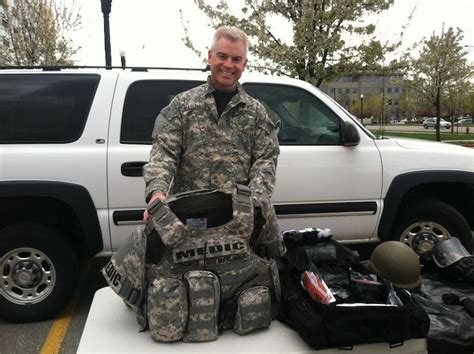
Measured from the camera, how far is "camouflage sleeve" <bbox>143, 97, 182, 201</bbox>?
7.47 feet

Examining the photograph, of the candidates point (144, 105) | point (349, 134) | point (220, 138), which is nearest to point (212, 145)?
point (220, 138)

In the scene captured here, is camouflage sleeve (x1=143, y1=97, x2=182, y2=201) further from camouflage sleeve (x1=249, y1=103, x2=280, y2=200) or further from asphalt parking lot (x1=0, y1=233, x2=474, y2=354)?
asphalt parking lot (x1=0, y1=233, x2=474, y2=354)

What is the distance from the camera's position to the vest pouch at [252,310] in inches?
85.0

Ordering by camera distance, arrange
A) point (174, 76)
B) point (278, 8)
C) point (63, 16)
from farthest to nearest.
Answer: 1. point (63, 16)
2. point (278, 8)
3. point (174, 76)

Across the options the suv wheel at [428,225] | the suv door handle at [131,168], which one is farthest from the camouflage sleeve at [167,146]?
the suv wheel at [428,225]

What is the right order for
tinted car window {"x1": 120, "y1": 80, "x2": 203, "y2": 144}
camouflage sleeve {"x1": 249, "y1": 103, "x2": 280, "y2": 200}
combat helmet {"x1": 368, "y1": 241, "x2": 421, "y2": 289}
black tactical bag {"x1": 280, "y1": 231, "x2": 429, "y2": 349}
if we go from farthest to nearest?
tinted car window {"x1": 120, "y1": 80, "x2": 203, "y2": 144} → combat helmet {"x1": 368, "y1": 241, "x2": 421, "y2": 289} → camouflage sleeve {"x1": 249, "y1": 103, "x2": 280, "y2": 200} → black tactical bag {"x1": 280, "y1": 231, "x2": 429, "y2": 349}

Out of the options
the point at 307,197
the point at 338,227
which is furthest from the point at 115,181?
the point at 338,227

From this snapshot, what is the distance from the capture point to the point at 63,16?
685 inches

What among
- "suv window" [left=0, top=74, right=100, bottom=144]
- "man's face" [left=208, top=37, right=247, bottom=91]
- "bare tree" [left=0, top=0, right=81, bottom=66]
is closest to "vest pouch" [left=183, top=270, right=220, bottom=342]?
"man's face" [left=208, top=37, right=247, bottom=91]

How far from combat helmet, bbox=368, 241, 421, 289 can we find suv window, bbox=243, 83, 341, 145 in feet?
4.26

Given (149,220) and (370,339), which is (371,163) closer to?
(370,339)

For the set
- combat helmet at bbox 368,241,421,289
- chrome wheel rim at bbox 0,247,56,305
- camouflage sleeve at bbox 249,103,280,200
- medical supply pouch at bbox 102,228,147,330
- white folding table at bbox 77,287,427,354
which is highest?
camouflage sleeve at bbox 249,103,280,200

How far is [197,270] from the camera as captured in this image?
217cm

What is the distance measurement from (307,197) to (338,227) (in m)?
0.40
